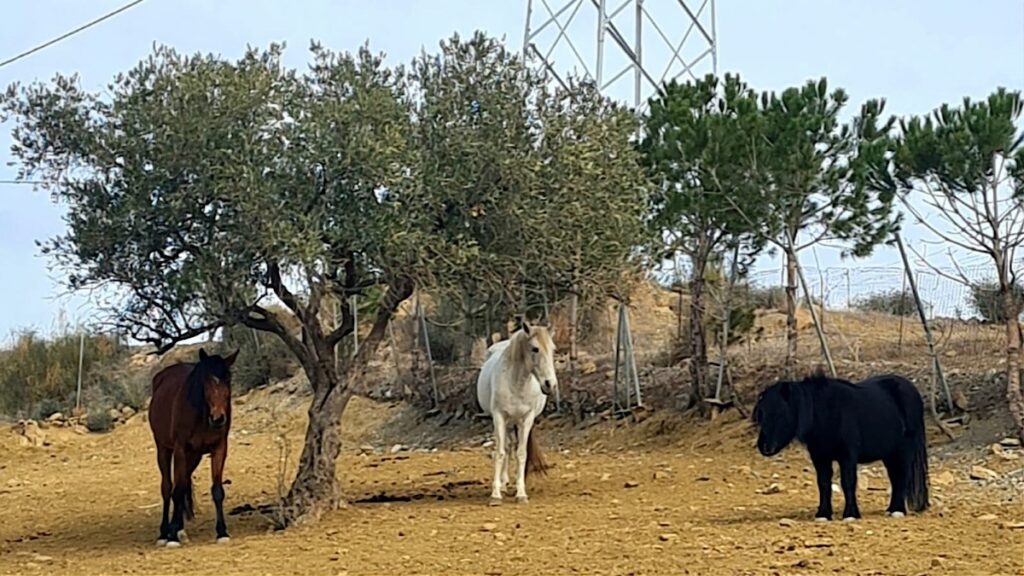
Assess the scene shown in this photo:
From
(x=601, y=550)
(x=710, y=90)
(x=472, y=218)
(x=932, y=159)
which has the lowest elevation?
(x=601, y=550)

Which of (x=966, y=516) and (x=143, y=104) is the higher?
(x=143, y=104)

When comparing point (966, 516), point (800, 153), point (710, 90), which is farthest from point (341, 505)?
point (710, 90)

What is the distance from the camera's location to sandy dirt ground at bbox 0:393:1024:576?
26.2ft

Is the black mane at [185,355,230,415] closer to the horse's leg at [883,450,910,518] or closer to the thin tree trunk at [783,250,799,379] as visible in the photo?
the horse's leg at [883,450,910,518]

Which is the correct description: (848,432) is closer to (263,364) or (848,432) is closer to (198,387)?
(198,387)

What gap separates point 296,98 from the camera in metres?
9.72

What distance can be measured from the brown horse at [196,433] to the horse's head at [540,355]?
294 cm

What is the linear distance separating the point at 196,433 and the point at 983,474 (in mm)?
7593

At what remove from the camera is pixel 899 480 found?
31.4ft

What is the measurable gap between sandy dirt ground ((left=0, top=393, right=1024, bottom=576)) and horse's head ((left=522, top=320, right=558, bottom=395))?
3.96 feet

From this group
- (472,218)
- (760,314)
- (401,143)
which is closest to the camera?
(401,143)

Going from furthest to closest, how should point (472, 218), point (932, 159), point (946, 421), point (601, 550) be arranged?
point (946, 421) < point (932, 159) < point (472, 218) < point (601, 550)

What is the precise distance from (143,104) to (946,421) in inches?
387

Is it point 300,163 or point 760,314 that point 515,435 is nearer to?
point 300,163
